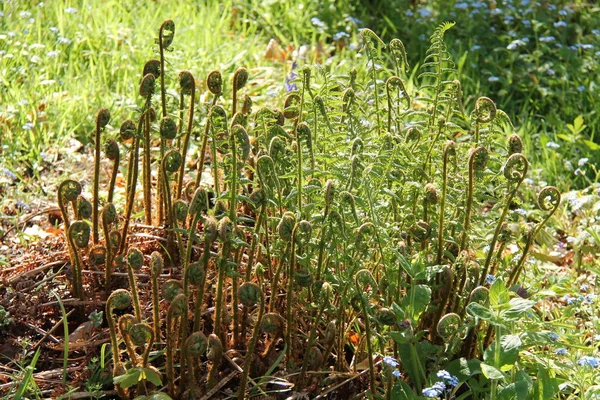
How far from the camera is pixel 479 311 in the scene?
2191mm

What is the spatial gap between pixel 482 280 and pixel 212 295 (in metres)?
0.78

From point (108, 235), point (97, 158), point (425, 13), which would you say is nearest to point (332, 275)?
point (108, 235)

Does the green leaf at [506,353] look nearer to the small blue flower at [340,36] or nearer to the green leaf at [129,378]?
the green leaf at [129,378]

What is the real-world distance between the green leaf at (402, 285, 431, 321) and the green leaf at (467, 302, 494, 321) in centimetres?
17

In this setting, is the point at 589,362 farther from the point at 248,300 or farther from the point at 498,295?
the point at 248,300

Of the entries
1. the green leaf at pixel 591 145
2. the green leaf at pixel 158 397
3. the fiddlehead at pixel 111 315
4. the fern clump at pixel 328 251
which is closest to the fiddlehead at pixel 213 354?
the fern clump at pixel 328 251

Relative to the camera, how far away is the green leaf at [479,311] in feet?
7.13

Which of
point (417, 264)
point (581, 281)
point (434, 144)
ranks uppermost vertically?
point (434, 144)

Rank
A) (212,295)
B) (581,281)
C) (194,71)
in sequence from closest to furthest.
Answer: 1. (212,295)
2. (581,281)
3. (194,71)

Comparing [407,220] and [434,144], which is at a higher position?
[434,144]

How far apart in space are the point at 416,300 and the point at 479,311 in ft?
0.65

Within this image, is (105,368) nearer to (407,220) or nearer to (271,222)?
(271,222)

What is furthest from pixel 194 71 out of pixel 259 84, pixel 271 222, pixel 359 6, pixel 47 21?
pixel 271 222

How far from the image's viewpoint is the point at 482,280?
2.49m
